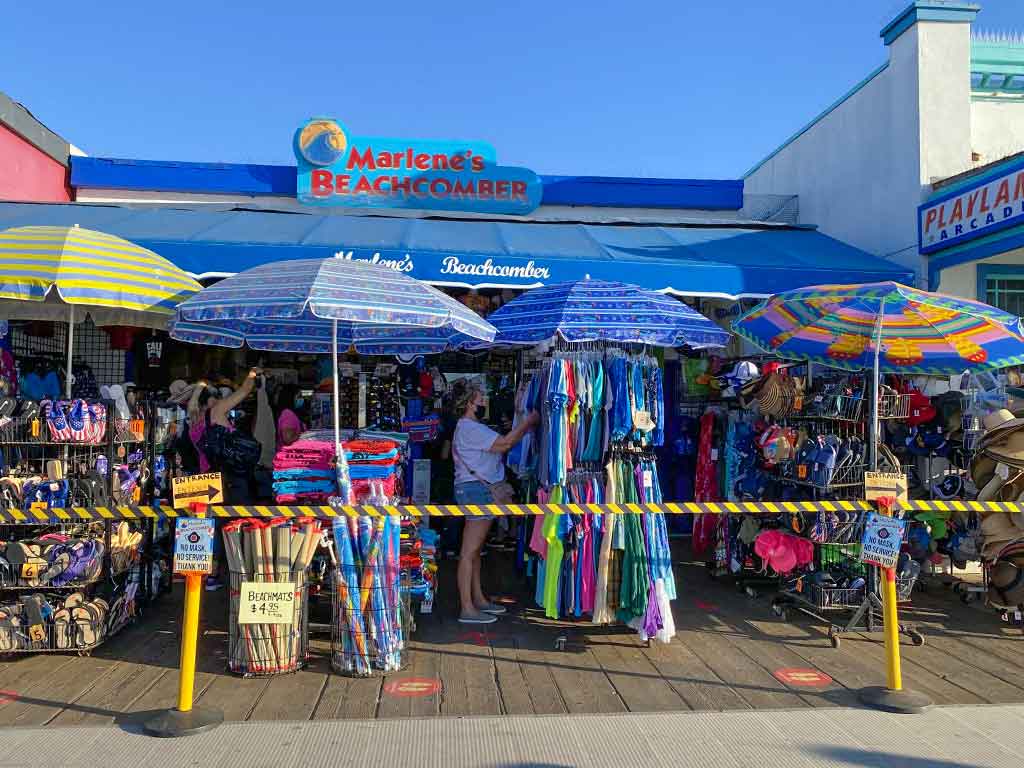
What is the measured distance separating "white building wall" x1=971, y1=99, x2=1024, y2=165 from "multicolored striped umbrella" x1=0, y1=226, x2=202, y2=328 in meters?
9.39

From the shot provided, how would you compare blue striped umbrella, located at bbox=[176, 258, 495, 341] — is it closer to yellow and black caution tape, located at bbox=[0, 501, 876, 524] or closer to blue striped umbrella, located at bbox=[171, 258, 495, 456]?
blue striped umbrella, located at bbox=[171, 258, 495, 456]

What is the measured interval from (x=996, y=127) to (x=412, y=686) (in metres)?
9.77

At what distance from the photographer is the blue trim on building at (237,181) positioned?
400 inches

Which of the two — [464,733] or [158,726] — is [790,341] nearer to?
[464,733]

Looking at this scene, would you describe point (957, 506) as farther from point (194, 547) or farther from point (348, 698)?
point (194, 547)

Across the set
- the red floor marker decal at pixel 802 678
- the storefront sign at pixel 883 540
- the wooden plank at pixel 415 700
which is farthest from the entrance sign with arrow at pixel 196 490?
the storefront sign at pixel 883 540

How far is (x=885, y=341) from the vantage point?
6.68m

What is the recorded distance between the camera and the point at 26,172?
9.77 metres

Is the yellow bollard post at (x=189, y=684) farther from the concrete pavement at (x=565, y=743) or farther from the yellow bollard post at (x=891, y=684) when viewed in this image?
the yellow bollard post at (x=891, y=684)

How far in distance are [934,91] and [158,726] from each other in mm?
9654

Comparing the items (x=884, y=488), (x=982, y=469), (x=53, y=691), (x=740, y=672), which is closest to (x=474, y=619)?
(x=740, y=672)

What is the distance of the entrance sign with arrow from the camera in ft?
14.2

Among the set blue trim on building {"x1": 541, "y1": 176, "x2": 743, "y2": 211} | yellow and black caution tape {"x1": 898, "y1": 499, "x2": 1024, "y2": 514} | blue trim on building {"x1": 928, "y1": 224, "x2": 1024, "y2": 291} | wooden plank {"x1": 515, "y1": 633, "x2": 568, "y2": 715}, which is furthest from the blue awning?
wooden plank {"x1": 515, "y1": 633, "x2": 568, "y2": 715}

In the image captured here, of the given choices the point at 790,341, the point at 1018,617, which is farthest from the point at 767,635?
the point at 790,341
